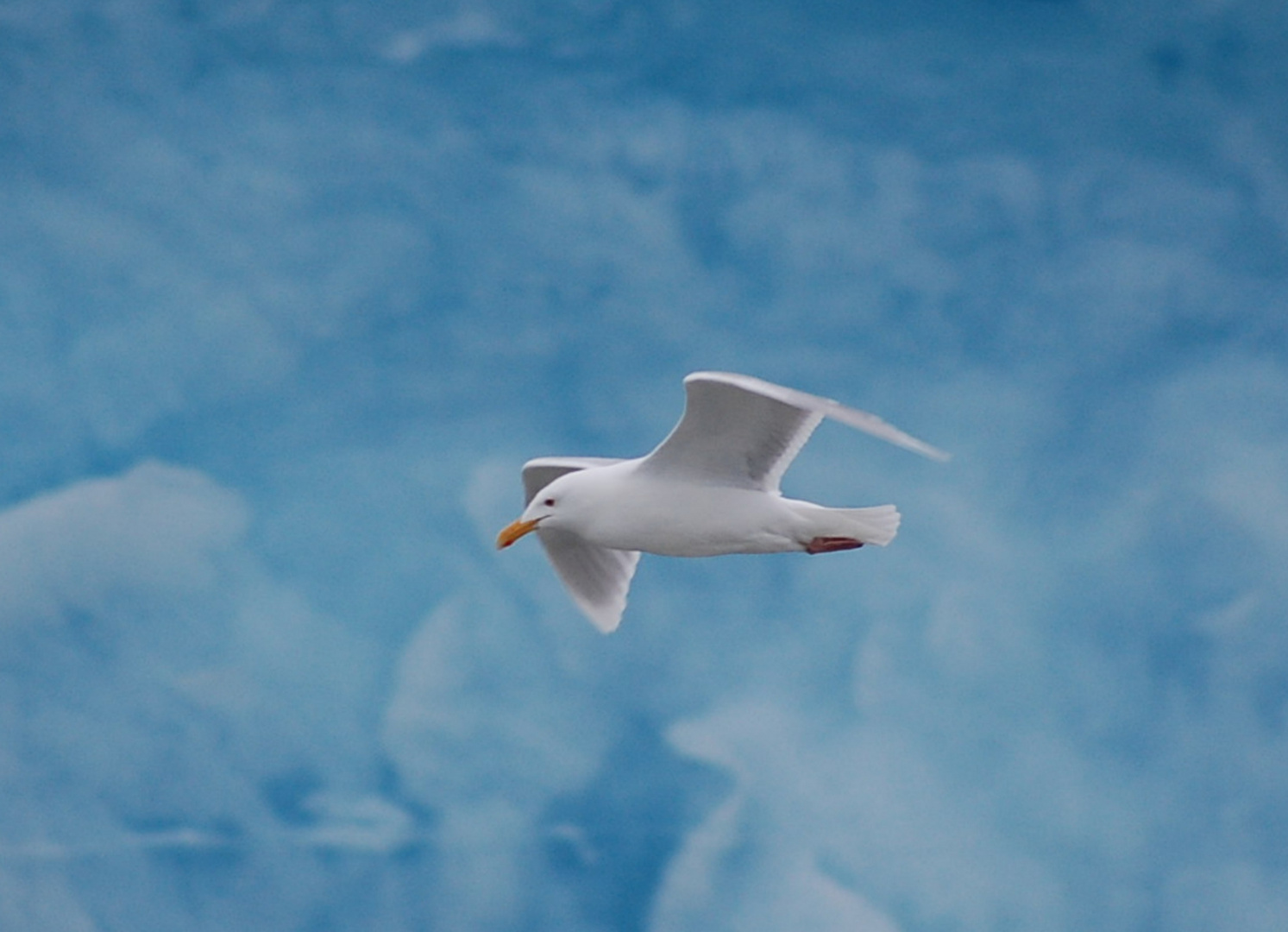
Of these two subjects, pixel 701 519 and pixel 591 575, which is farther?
pixel 591 575

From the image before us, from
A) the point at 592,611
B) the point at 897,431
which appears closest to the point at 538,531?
the point at 592,611

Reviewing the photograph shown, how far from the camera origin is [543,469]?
5828 millimetres

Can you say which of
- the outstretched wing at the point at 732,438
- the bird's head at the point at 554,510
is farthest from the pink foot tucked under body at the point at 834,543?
the bird's head at the point at 554,510

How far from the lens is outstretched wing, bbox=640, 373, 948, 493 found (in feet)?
15.8

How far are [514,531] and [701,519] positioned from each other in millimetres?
548

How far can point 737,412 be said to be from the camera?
4.87m

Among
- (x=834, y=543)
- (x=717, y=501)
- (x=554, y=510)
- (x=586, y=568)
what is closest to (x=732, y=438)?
(x=717, y=501)

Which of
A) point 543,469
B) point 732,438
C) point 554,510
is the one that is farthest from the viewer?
point 543,469

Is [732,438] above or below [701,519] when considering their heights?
above

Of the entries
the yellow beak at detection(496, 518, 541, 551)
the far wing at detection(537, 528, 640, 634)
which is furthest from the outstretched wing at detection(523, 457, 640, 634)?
the yellow beak at detection(496, 518, 541, 551)

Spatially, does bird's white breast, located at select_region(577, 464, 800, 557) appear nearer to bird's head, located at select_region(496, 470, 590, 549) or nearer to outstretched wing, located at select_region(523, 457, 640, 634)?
bird's head, located at select_region(496, 470, 590, 549)

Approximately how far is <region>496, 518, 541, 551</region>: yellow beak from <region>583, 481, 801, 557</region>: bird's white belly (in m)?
0.22

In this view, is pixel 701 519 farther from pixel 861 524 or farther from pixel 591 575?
pixel 591 575

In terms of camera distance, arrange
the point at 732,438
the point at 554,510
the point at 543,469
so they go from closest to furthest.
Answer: the point at 732,438 < the point at 554,510 < the point at 543,469
